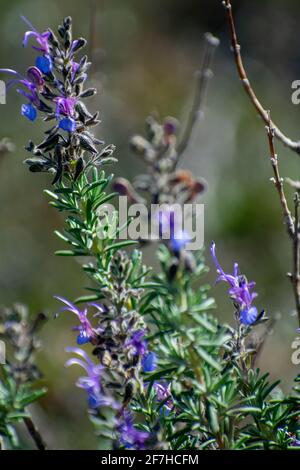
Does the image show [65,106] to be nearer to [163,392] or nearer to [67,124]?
[67,124]

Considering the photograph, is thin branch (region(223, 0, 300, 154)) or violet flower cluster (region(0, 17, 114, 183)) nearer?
violet flower cluster (region(0, 17, 114, 183))

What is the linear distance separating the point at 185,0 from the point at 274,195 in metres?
1.88

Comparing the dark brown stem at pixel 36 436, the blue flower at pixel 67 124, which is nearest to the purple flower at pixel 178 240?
the blue flower at pixel 67 124

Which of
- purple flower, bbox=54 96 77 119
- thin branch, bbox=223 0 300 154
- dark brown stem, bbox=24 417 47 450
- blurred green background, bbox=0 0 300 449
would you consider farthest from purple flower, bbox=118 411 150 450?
blurred green background, bbox=0 0 300 449

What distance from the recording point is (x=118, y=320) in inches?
50.4

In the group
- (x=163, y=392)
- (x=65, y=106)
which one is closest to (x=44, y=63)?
(x=65, y=106)

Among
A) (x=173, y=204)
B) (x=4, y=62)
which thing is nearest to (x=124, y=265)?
(x=173, y=204)

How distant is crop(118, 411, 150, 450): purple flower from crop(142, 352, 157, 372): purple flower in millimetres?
90

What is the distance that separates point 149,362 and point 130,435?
5.2 inches

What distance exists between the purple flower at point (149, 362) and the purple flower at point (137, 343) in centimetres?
1

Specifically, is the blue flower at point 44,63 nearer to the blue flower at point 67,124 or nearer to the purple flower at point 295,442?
the blue flower at point 67,124

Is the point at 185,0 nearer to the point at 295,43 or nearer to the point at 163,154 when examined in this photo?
the point at 295,43

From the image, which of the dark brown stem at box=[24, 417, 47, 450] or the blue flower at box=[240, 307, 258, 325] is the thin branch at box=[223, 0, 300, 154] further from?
the dark brown stem at box=[24, 417, 47, 450]

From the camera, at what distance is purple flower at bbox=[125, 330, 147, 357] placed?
4.15 ft
